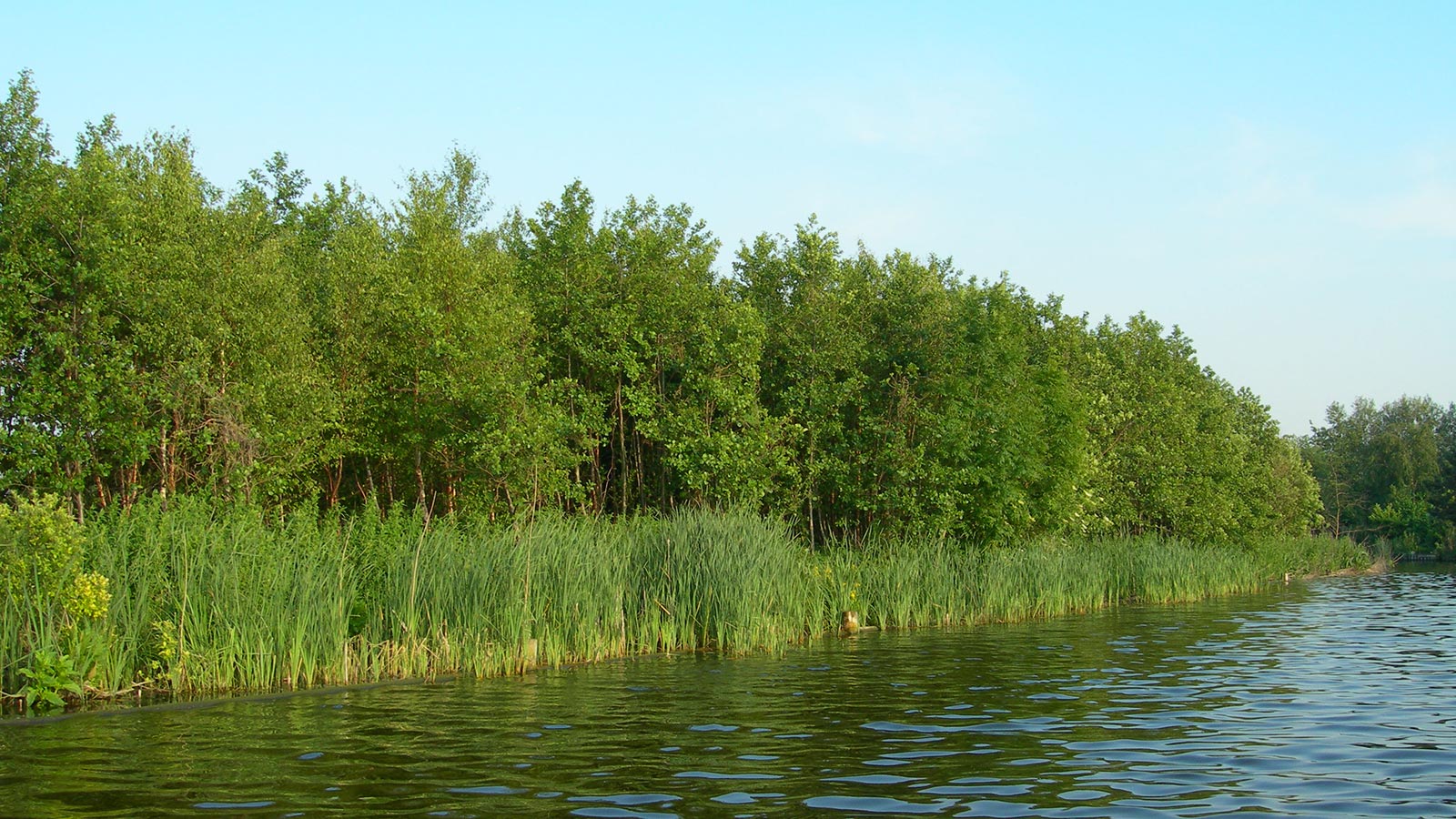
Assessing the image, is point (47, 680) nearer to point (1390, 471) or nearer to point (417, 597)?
point (417, 597)

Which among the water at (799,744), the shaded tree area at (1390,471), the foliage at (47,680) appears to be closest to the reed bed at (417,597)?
the foliage at (47,680)

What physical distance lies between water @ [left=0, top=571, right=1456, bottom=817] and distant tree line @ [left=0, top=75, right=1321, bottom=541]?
693cm

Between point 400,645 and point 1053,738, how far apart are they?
936cm

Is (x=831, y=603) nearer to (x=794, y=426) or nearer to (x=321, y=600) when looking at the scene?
(x=794, y=426)

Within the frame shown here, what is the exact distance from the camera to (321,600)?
15633 millimetres

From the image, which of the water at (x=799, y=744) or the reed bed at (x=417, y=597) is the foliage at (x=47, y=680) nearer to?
the reed bed at (x=417, y=597)

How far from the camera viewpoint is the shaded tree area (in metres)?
82.8

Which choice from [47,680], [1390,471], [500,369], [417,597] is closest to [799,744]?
[417,597]

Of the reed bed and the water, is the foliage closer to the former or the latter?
the reed bed

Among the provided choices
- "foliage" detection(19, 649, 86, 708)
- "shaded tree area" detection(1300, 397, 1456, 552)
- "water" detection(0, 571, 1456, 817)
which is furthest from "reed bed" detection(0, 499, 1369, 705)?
"shaded tree area" detection(1300, 397, 1456, 552)

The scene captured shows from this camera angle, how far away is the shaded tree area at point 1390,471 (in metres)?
82.8

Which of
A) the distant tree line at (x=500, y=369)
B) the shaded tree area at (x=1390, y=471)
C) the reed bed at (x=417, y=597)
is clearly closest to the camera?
the reed bed at (x=417, y=597)

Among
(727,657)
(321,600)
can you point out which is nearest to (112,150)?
(321,600)

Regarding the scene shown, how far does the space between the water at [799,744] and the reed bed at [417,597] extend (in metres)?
0.88
